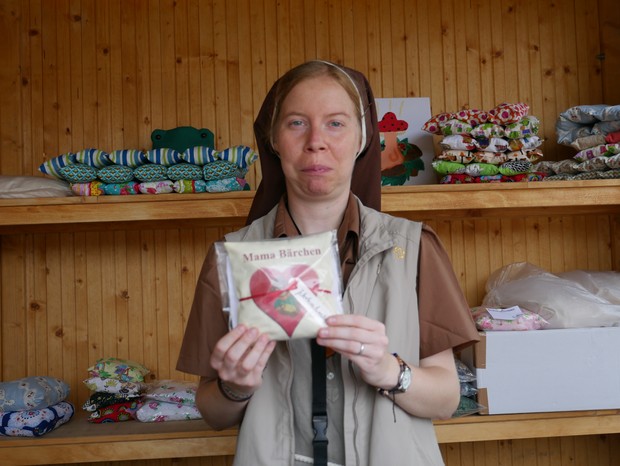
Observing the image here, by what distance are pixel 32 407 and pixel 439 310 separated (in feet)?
4.99

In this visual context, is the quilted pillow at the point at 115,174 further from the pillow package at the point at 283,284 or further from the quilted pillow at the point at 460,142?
the pillow package at the point at 283,284

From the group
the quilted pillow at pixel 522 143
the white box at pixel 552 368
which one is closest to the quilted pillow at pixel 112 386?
the white box at pixel 552 368

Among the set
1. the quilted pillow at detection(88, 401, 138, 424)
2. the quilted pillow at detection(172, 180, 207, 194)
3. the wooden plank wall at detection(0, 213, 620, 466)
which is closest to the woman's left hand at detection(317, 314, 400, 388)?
the quilted pillow at detection(172, 180, 207, 194)

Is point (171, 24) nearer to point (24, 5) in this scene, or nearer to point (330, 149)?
point (24, 5)

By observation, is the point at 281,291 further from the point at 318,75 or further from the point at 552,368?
the point at 552,368

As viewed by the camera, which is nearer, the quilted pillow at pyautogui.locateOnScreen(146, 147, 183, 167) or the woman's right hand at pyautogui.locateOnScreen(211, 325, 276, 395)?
the woman's right hand at pyautogui.locateOnScreen(211, 325, 276, 395)

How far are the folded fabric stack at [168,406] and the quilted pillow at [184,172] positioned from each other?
2.40 feet

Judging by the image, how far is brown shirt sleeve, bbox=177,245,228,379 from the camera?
1.19 metres

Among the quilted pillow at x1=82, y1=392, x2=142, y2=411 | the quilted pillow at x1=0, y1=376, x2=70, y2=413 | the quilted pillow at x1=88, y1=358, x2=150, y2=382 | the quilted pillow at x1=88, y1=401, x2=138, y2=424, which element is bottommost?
the quilted pillow at x1=88, y1=401, x2=138, y2=424

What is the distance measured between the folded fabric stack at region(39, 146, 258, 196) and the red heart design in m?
1.16

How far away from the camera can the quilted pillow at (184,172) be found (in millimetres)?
2104

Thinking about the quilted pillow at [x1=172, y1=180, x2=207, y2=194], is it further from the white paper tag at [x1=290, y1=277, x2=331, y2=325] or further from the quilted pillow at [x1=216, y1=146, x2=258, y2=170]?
the white paper tag at [x1=290, y1=277, x2=331, y2=325]

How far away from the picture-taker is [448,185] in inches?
83.0

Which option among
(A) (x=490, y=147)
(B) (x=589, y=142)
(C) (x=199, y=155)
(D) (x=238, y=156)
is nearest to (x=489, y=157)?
(A) (x=490, y=147)
